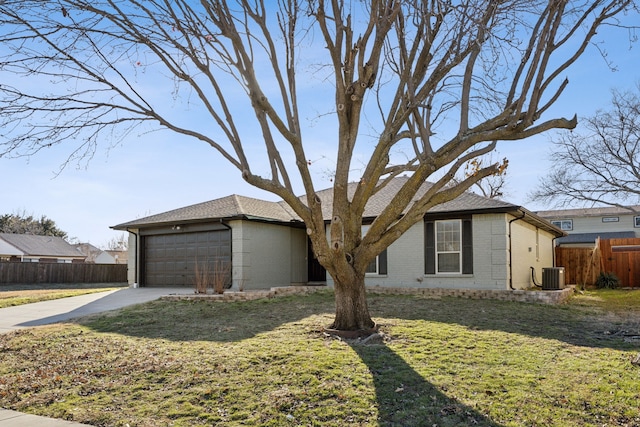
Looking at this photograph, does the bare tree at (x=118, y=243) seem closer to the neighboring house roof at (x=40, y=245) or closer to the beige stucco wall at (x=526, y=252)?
the neighboring house roof at (x=40, y=245)

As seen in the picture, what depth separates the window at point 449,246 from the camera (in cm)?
1569

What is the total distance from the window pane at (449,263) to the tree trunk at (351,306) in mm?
7414

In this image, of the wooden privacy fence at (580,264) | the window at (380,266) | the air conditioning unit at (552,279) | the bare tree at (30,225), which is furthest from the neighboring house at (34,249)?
the air conditioning unit at (552,279)

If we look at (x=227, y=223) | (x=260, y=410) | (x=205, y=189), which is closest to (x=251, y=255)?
(x=227, y=223)

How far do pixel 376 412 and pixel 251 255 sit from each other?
1271cm

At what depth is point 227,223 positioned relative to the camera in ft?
58.5

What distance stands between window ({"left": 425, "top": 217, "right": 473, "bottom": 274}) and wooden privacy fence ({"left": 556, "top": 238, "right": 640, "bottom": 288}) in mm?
8689

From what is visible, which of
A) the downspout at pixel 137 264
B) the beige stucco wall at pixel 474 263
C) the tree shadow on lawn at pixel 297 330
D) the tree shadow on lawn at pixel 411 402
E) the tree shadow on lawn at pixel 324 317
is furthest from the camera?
the downspout at pixel 137 264

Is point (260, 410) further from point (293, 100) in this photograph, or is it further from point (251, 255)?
point (251, 255)

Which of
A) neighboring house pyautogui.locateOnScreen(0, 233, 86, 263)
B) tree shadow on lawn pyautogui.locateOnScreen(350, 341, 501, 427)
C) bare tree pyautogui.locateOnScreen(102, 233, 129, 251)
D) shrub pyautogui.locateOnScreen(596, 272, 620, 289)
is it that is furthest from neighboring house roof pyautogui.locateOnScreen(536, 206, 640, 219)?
bare tree pyautogui.locateOnScreen(102, 233, 129, 251)

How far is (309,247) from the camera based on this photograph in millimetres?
20562

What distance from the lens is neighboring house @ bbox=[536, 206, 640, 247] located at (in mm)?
38344

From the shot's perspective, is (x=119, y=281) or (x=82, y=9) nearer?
(x=82, y=9)

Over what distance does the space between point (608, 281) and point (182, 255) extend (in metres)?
17.2
